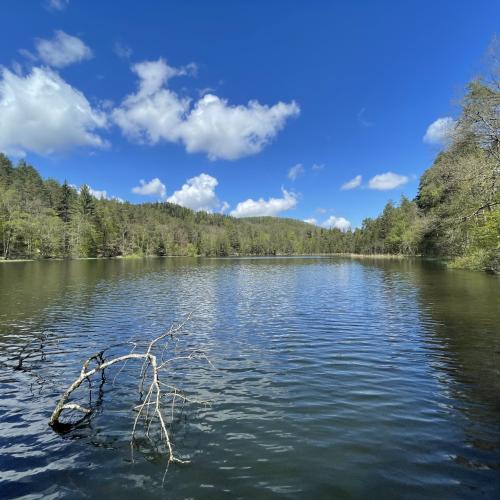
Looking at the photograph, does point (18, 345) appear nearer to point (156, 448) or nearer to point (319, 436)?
point (156, 448)

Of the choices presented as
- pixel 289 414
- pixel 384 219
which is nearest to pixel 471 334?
pixel 289 414

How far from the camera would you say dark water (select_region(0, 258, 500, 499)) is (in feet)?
23.3

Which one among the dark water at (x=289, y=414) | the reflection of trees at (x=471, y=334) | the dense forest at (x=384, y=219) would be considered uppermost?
the dense forest at (x=384, y=219)

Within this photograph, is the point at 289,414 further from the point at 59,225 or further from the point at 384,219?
the point at 384,219

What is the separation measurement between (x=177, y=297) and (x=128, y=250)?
136m

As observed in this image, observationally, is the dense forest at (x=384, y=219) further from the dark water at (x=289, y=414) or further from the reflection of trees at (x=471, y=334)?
the dark water at (x=289, y=414)

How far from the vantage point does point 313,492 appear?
6.77 m

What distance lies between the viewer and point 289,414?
10.1 meters

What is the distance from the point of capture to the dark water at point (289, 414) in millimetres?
7098

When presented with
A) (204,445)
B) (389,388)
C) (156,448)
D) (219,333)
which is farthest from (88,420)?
(219,333)

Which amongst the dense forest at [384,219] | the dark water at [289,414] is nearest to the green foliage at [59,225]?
the dense forest at [384,219]

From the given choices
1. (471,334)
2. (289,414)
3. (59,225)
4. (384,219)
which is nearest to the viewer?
(289,414)

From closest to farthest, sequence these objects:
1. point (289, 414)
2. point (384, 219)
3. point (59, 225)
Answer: point (289, 414) < point (59, 225) < point (384, 219)

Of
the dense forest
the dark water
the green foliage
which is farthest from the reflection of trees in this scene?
the green foliage
